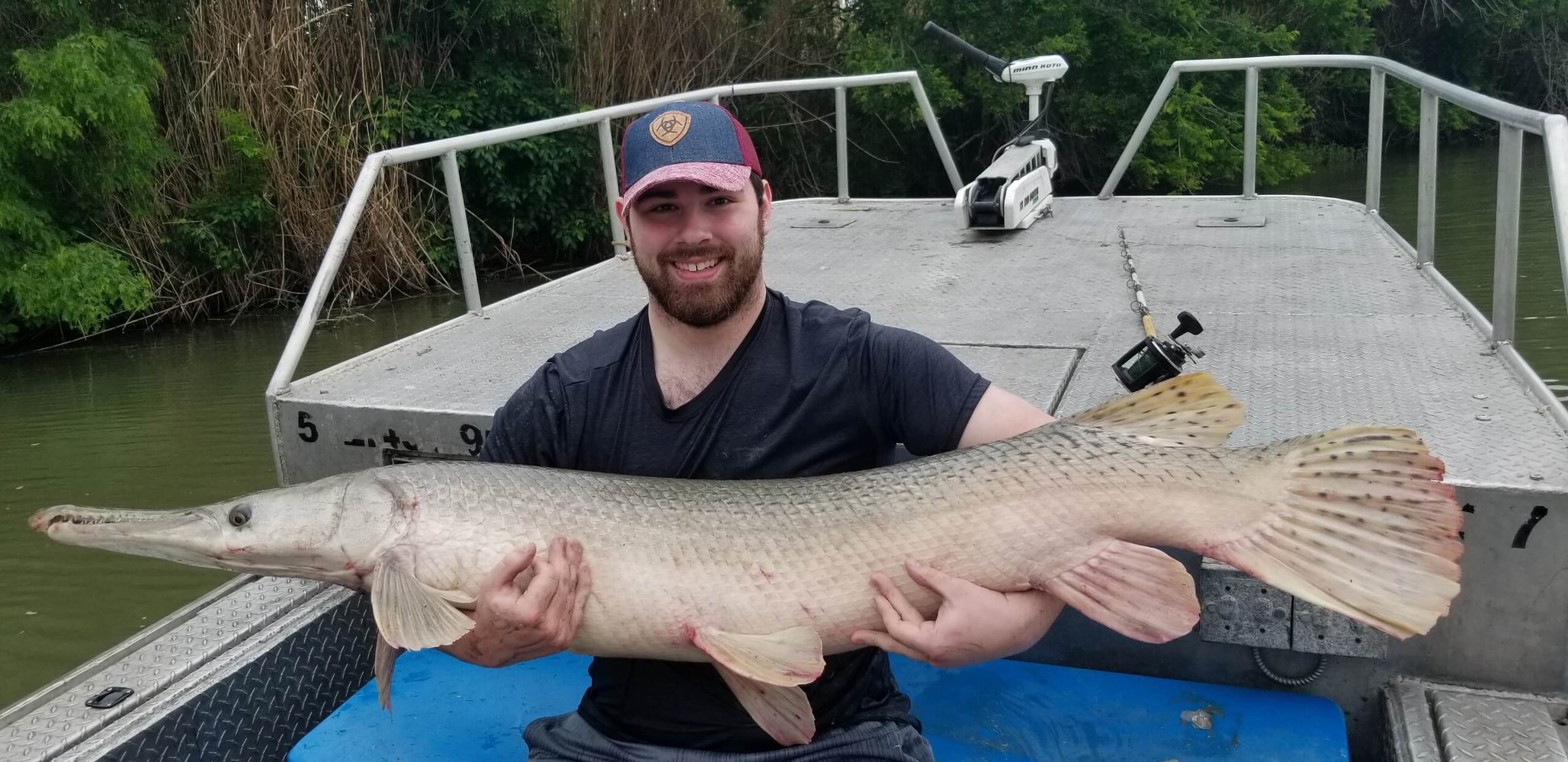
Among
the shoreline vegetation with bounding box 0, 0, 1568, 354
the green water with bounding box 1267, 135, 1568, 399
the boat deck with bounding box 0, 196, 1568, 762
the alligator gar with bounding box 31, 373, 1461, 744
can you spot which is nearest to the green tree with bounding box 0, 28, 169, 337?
the shoreline vegetation with bounding box 0, 0, 1568, 354

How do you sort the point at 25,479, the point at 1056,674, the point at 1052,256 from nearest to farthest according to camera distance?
1. the point at 1056,674
2. the point at 1052,256
3. the point at 25,479

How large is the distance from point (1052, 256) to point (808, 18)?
15548 millimetres

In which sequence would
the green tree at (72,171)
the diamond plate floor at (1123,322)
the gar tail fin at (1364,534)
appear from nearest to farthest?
the gar tail fin at (1364,534) < the diamond plate floor at (1123,322) < the green tree at (72,171)

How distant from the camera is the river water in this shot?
701 cm

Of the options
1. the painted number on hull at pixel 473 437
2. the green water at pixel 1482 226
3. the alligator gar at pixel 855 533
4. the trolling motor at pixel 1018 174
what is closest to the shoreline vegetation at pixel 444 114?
the green water at pixel 1482 226

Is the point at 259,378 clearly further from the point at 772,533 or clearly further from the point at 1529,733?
the point at 1529,733

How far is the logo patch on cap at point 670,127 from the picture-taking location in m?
2.48

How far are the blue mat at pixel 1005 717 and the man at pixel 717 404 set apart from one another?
38 cm

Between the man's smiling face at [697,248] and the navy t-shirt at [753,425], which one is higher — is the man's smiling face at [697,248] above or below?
above

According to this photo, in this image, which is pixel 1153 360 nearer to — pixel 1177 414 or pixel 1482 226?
pixel 1177 414

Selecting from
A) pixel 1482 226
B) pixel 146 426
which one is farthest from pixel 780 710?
pixel 1482 226

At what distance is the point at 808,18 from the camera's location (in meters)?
20.5

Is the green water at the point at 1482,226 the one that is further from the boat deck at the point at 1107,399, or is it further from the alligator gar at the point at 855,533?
the alligator gar at the point at 855,533

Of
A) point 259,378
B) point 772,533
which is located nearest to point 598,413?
point 772,533
